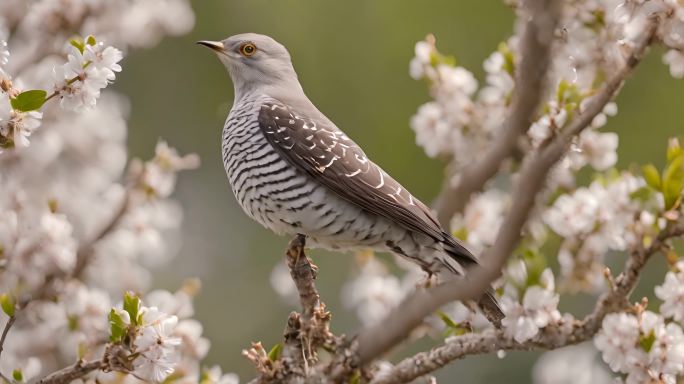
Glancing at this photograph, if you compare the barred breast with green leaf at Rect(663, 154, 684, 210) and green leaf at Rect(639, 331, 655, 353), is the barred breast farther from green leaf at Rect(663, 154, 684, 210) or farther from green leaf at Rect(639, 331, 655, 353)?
green leaf at Rect(639, 331, 655, 353)

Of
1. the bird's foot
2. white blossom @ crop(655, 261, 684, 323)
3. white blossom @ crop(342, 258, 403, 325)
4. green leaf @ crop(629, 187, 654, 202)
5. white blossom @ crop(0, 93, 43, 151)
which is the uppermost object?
white blossom @ crop(342, 258, 403, 325)

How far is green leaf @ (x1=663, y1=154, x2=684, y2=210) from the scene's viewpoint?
3320mm

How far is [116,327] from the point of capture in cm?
298

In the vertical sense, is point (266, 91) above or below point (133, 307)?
above

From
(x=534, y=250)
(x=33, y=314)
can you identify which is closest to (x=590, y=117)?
(x=534, y=250)

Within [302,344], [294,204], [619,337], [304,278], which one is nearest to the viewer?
[619,337]

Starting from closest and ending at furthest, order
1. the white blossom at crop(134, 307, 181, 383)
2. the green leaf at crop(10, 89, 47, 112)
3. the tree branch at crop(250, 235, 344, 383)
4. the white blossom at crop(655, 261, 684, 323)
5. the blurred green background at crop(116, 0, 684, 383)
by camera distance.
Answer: the green leaf at crop(10, 89, 47, 112) → the white blossom at crop(134, 307, 181, 383) → the tree branch at crop(250, 235, 344, 383) → the white blossom at crop(655, 261, 684, 323) → the blurred green background at crop(116, 0, 684, 383)

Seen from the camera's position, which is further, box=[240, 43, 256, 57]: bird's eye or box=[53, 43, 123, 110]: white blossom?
box=[240, 43, 256, 57]: bird's eye

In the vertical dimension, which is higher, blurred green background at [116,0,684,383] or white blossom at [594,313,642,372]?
blurred green background at [116,0,684,383]

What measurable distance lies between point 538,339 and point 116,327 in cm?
123

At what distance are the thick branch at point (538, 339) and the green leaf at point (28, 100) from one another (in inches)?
48.9

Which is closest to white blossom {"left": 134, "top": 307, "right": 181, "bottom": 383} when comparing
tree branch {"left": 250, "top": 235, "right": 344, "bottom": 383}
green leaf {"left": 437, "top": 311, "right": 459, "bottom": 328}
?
tree branch {"left": 250, "top": 235, "right": 344, "bottom": 383}

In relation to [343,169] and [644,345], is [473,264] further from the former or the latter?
[644,345]

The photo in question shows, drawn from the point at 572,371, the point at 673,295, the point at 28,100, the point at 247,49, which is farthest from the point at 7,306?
the point at 572,371
